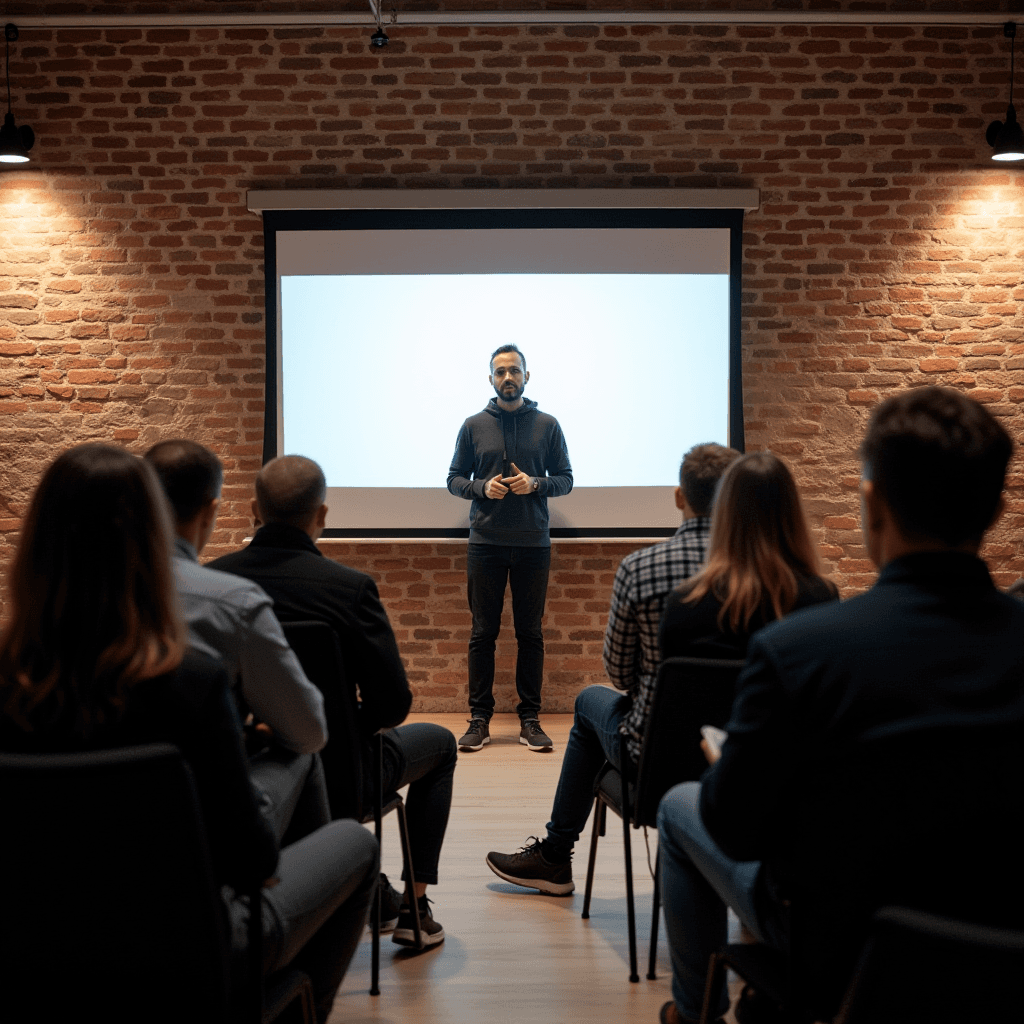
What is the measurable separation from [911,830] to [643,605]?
1158 millimetres

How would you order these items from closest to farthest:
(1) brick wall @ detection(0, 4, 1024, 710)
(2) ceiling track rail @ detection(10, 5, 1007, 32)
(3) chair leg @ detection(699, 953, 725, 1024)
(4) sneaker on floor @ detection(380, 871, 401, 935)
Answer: (3) chair leg @ detection(699, 953, 725, 1024)
(4) sneaker on floor @ detection(380, 871, 401, 935)
(2) ceiling track rail @ detection(10, 5, 1007, 32)
(1) brick wall @ detection(0, 4, 1024, 710)

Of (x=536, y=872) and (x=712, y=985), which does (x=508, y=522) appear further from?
(x=712, y=985)

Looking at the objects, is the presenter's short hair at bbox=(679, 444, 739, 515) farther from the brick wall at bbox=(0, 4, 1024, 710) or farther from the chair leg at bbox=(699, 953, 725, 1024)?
the brick wall at bbox=(0, 4, 1024, 710)

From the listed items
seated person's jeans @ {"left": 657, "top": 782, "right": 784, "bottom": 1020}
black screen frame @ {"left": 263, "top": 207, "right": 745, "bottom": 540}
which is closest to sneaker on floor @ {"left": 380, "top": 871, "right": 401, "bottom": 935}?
seated person's jeans @ {"left": 657, "top": 782, "right": 784, "bottom": 1020}

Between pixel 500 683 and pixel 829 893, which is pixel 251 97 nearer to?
pixel 500 683

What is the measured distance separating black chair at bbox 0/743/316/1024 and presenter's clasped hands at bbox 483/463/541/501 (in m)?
3.27

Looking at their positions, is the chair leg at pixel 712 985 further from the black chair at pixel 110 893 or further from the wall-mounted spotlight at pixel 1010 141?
the wall-mounted spotlight at pixel 1010 141

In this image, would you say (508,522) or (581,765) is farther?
(508,522)

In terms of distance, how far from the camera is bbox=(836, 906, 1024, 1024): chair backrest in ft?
3.37

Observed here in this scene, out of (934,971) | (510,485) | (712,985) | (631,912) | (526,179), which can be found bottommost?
(631,912)

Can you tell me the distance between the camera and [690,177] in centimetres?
487

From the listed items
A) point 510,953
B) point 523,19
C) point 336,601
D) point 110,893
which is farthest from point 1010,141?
point 110,893

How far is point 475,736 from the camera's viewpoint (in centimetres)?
439

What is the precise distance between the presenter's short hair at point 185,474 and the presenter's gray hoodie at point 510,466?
267cm
